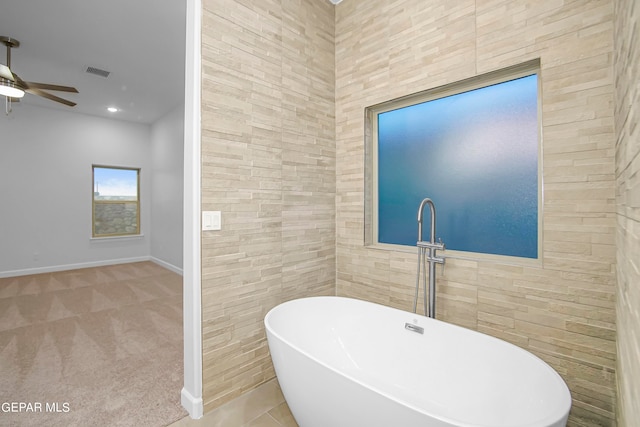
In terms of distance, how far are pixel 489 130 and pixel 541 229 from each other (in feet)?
2.32

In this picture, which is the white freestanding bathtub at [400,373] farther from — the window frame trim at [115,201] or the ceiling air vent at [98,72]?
the window frame trim at [115,201]

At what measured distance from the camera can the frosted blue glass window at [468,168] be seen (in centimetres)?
174

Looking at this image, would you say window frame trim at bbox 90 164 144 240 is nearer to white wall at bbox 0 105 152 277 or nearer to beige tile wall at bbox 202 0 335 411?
white wall at bbox 0 105 152 277

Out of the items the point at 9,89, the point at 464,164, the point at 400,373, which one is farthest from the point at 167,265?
the point at 464,164

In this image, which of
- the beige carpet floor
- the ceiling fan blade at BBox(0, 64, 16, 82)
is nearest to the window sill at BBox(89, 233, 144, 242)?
the beige carpet floor

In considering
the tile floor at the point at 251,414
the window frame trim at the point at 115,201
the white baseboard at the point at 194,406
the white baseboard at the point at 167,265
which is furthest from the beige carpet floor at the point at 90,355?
the window frame trim at the point at 115,201

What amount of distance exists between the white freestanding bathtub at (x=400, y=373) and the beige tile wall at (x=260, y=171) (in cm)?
33

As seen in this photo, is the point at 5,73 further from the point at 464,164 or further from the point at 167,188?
the point at 464,164

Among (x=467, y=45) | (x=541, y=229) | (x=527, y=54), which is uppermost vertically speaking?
(x=467, y=45)

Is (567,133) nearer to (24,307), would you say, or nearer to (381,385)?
(381,385)

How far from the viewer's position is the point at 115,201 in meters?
6.23

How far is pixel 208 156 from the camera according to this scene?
1744 mm

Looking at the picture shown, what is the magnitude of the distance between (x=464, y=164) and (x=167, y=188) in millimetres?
5549

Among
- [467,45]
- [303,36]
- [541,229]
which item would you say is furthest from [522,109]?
Result: [303,36]
